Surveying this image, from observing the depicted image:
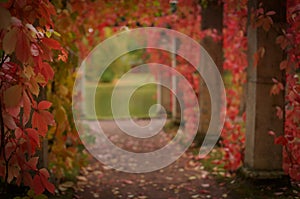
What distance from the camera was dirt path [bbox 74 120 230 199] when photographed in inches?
188

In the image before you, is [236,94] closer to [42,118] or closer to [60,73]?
[60,73]

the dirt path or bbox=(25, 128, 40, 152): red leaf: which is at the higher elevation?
bbox=(25, 128, 40, 152): red leaf

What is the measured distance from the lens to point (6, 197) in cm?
385

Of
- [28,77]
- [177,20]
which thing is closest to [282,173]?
[28,77]

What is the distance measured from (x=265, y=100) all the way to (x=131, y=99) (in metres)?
13.7

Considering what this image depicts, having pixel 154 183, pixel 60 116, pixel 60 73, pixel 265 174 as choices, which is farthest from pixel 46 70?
pixel 154 183

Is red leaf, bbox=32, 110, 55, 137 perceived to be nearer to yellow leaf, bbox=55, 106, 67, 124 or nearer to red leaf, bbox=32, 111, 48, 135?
red leaf, bbox=32, 111, 48, 135

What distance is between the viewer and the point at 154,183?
213 inches

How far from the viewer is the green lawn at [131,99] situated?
13584mm

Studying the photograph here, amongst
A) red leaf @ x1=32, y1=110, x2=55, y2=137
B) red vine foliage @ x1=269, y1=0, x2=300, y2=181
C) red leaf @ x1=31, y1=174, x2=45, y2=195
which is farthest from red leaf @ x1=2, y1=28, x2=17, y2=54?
red vine foliage @ x1=269, y1=0, x2=300, y2=181

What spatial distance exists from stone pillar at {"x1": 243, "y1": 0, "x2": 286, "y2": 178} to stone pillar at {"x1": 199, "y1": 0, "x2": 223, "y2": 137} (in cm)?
266

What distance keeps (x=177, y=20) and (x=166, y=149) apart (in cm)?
264

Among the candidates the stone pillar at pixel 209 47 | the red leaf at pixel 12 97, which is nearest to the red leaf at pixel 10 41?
the red leaf at pixel 12 97

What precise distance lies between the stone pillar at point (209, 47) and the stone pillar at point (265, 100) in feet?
8.72
